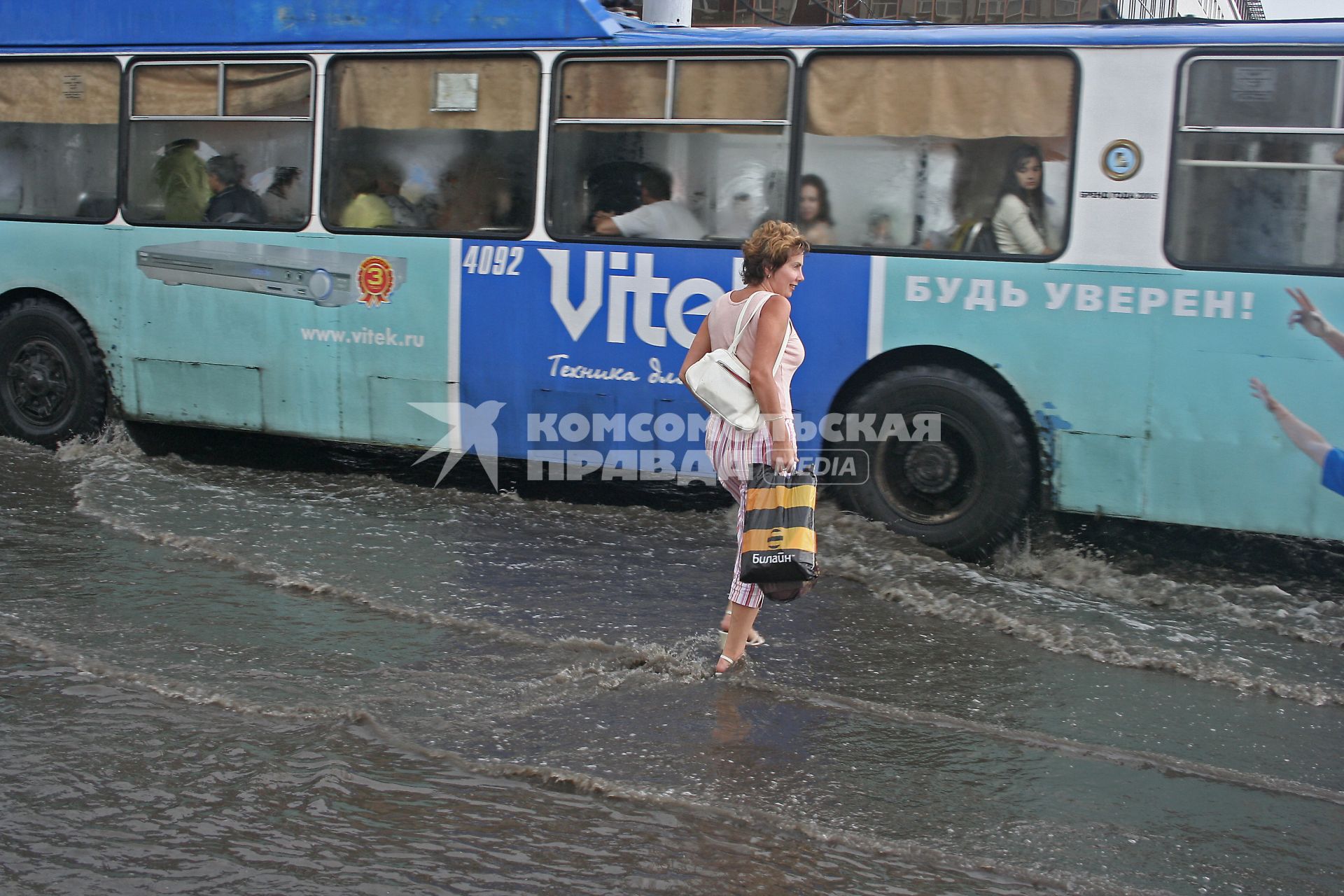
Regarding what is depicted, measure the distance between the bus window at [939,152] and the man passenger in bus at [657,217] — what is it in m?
0.65

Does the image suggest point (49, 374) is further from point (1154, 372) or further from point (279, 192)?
point (1154, 372)

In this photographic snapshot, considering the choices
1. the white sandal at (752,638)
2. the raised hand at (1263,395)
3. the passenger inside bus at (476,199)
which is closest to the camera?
the white sandal at (752,638)

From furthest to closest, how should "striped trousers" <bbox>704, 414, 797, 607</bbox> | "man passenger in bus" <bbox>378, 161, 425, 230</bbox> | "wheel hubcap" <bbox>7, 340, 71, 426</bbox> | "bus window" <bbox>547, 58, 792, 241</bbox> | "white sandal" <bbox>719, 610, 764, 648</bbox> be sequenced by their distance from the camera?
"wheel hubcap" <bbox>7, 340, 71, 426</bbox> < "man passenger in bus" <bbox>378, 161, 425, 230</bbox> < "bus window" <bbox>547, 58, 792, 241</bbox> < "white sandal" <bbox>719, 610, 764, 648</bbox> < "striped trousers" <bbox>704, 414, 797, 607</bbox>

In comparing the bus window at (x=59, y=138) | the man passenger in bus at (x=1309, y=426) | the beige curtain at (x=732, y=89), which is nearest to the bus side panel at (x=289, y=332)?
the bus window at (x=59, y=138)

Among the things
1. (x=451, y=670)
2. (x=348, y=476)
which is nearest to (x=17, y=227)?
(x=348, y=476)

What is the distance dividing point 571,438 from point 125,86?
392 centimetres

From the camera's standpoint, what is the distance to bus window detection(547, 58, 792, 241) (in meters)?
7.37

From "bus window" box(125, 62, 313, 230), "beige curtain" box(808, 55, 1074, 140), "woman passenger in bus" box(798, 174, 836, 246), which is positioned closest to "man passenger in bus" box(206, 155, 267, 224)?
"bus window" box(125, 62, 313, 230)

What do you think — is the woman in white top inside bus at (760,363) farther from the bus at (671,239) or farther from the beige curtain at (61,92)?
the beige curtain at (61,92)

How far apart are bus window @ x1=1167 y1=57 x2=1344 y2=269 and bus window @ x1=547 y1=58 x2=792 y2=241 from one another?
6.80 feet

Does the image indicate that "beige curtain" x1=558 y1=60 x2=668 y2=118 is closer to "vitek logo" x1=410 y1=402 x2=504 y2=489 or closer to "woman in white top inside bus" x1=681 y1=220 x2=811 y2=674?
"vitek logo" x1=410 y1=402 x2=504 y2=489

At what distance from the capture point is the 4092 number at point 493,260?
7.91m

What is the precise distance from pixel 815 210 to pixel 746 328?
7.78ft

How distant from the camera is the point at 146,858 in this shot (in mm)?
3748
